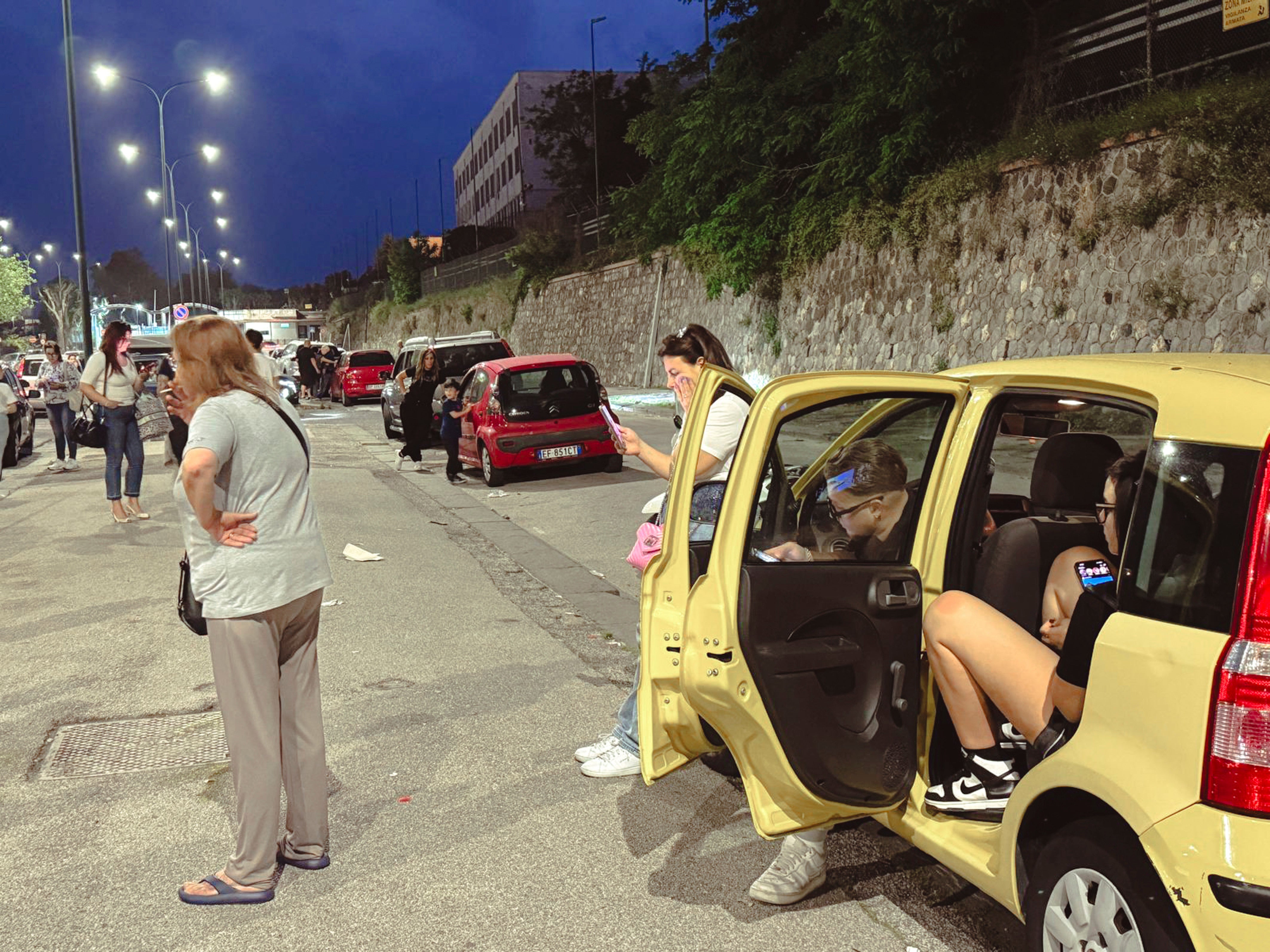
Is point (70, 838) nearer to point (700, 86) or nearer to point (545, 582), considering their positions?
point (545, 582)

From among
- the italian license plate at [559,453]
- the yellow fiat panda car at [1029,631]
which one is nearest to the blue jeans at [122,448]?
the italian license plate at [559,453]

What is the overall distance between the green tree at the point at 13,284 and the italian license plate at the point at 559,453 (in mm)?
95924

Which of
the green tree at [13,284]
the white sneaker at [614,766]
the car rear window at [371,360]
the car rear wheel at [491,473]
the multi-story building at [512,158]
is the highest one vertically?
the multi-story building at [512,158]

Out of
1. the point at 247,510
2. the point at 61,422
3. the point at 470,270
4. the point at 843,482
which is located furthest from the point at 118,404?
the point at 470,270

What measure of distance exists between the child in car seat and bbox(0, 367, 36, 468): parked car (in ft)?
46.1

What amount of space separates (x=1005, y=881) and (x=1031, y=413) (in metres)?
2.20

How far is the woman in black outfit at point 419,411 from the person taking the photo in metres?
17.2

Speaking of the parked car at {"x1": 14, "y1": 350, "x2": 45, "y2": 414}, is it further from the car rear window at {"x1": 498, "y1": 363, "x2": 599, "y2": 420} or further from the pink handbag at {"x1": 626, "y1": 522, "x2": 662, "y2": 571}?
the pink handbag at {"x1": 626, "y1": 522, "x2": 662, "y2": 571}

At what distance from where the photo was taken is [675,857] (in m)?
4.00

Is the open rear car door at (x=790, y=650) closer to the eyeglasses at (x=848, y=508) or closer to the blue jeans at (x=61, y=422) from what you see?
the eyeglasses at (x=848, y=508)

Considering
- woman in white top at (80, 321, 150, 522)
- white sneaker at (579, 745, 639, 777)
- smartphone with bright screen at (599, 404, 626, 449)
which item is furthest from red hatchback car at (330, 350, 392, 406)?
white sneaker at (579, 745, 639, 777)

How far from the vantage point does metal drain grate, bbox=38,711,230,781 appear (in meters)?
4.99

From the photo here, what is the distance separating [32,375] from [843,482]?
33266 mm

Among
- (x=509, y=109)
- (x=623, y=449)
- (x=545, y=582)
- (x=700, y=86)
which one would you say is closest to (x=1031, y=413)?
(x=623, y=449)
